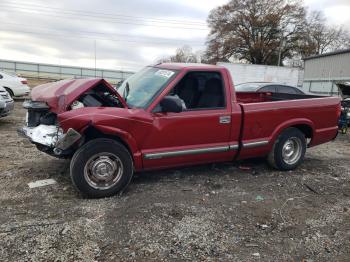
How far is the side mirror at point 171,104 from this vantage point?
4.48 meters

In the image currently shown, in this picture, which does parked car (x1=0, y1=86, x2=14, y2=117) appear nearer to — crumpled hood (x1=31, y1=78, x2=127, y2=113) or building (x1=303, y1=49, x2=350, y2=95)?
crumpled hood (x1=31, y1=78, x2=127, y2=113)

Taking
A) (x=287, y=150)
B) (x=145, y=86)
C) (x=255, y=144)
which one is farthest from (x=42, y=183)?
(x=287, y=150)

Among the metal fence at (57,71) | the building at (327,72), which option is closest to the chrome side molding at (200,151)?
the building at (327,72)

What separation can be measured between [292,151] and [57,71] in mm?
43877

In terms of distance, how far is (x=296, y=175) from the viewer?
586 cm

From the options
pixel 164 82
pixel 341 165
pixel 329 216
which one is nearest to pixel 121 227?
pixel 164 82

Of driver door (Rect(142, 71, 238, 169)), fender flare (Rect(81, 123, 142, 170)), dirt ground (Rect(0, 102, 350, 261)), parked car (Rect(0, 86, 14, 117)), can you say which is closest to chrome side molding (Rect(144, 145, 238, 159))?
driver door (Rect(142, 71, 238, 169))

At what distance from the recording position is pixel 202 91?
17.3 ft

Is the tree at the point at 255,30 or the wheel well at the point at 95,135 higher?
the tree at the point at 255,30

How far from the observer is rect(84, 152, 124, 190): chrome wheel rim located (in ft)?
14.1

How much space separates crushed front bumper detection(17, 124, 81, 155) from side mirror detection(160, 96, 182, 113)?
1163 millimetres

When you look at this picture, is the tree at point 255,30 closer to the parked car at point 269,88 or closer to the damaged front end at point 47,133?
the parked car at point 269,88

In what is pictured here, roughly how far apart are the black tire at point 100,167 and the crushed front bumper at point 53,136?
189 millimetres

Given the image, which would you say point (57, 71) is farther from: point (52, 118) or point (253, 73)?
point (52, 118)
